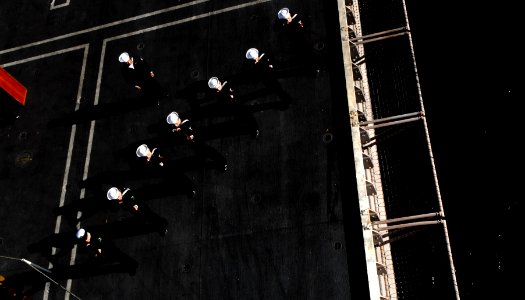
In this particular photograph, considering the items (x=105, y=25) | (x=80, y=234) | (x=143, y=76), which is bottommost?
(x=80, y=234)

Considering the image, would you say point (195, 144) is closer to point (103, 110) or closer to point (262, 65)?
point (262, 65)

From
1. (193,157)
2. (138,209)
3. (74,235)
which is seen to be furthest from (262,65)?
(74,235)

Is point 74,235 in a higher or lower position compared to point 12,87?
lower

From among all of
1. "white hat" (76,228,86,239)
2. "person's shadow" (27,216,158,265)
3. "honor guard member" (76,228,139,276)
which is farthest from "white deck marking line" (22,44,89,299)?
"white hat" (76,228,86,239)

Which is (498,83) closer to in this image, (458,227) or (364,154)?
(458,227)

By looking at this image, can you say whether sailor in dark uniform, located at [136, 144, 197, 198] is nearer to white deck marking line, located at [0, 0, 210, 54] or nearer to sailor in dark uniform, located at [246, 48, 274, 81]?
sailor in dark uniform, located at [246, 48, 274, 81]

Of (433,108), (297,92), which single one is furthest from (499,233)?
(297,92)

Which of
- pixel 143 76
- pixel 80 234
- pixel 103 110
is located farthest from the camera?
pixel 103 110
